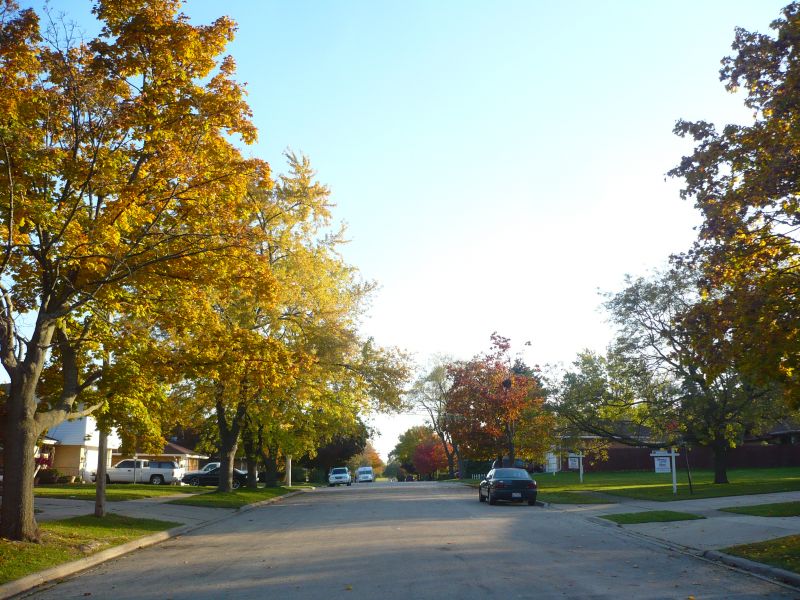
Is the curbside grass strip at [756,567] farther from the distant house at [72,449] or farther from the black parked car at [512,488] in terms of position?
the distant house at [72,449]

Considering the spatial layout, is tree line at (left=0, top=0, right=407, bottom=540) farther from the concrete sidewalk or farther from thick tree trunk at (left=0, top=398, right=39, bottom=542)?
the concrete sidewalk

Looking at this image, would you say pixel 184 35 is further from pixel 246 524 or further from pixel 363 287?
pixel 363 287

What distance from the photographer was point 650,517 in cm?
1911

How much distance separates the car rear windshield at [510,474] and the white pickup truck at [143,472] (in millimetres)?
27579

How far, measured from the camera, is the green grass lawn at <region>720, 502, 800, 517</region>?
17.9m

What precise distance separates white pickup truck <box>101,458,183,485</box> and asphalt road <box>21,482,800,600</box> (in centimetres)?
3061

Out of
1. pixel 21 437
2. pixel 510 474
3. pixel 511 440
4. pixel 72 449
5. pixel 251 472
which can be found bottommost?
pixel 251 472

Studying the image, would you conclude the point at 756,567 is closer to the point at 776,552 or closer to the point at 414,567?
the point at 776,552

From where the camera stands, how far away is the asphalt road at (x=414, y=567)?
9562mm

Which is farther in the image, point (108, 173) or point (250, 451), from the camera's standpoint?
point (250, 451)

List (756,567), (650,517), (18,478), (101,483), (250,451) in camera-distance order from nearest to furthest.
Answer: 1. (756,567)
2. (18,478)
3. (101,483)
4. (650,517)
5. (250,451)

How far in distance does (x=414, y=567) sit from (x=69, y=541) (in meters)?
7.06

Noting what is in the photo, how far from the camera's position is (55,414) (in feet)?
48.3

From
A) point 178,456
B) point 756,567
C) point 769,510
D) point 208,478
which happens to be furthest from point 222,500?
point 178,456
